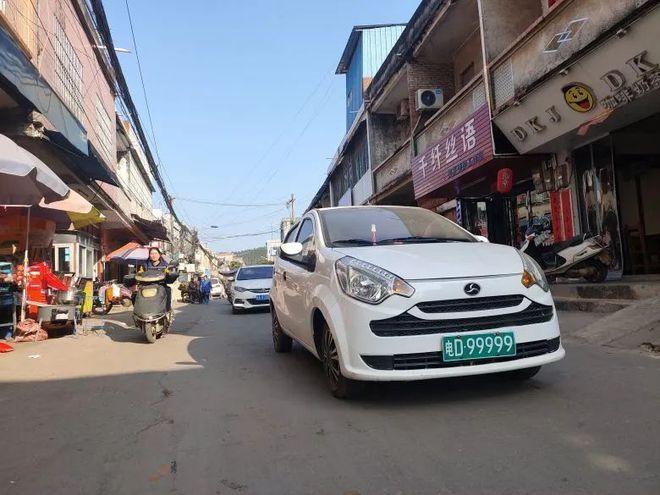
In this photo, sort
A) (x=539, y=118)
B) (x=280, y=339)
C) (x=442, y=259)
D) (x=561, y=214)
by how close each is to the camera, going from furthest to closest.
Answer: (x=561, y=214) → (x=539, y=118) → (x=280, y=339) → (x=442, y=259)

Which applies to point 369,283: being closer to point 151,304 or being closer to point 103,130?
point 151,304

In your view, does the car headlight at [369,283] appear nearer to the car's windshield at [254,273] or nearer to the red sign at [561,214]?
the red sign at [561,214]

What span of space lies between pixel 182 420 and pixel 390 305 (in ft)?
5.37

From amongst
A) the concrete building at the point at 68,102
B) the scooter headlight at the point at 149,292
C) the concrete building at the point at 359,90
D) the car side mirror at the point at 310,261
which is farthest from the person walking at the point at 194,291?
the car side mirror at the point at 310,261

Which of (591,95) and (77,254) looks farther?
(77,254)

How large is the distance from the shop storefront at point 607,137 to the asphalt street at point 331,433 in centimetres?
392

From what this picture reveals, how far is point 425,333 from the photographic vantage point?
11.2 feet

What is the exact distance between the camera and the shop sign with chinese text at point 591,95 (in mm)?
6578

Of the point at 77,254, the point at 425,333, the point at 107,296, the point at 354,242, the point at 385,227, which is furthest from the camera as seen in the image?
the point at 77,254

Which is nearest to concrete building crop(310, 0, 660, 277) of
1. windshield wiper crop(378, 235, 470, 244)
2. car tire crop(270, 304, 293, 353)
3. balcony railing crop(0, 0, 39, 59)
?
windshield wiper crop(378, 235, 470, 244)

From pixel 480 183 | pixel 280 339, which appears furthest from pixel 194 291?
pixel 280 339

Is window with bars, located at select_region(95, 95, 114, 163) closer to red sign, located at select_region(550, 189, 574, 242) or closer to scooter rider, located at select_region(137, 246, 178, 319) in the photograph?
scooter rider, located at select_region(137, 246, 178, 319)

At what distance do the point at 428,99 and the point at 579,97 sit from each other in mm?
6823

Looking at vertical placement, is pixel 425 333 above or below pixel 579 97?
below
